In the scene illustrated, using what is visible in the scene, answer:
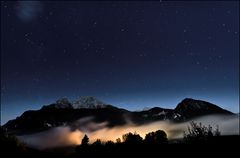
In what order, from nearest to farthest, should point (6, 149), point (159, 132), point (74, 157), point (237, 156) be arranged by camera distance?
point (237, 156)
point (6, 149)
point (74, 157)
point (159, 132)

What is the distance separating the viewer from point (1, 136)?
81.7 m

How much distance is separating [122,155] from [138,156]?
19.2 ft

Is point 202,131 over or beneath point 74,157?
over

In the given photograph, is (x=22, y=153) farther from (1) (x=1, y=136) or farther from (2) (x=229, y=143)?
(2) (x=229, y=143)

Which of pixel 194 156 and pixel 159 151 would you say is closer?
pixel 194 156

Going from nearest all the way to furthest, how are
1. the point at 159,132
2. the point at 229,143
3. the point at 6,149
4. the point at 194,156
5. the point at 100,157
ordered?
the point at 194,156, the point at 229,143, the point at 100,157, the point at 6,149, the point at 159,132

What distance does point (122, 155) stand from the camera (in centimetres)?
6150

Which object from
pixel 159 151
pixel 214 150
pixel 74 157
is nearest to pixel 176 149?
pixel 159 151

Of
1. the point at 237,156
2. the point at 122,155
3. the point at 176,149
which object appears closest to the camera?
the point at 237,156

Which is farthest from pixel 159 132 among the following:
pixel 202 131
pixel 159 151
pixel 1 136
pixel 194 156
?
pixel 194 156

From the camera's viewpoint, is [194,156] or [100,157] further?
[100,157]

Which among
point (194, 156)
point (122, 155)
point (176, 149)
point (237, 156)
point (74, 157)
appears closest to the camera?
point (237, 156)

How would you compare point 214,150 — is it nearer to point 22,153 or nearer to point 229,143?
point 229,143

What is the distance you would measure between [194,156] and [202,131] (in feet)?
114
